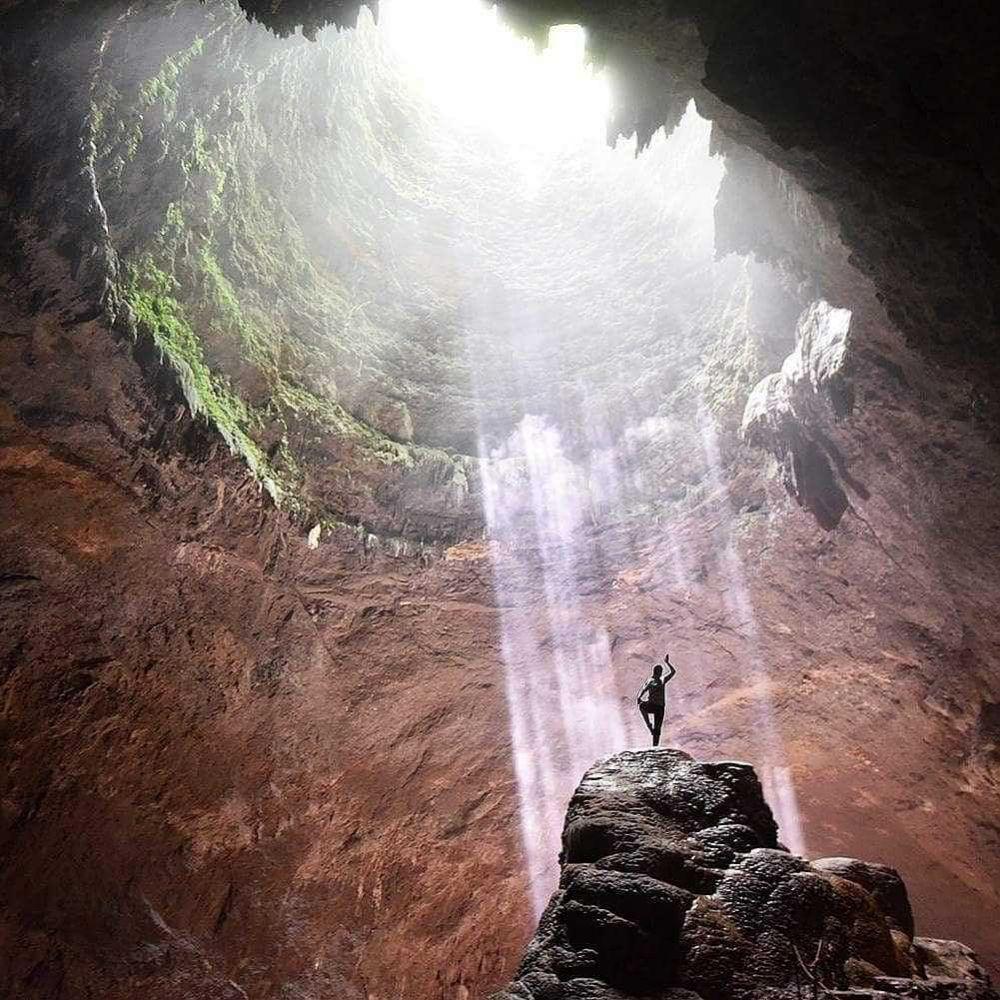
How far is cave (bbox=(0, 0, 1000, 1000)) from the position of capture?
15.5ft

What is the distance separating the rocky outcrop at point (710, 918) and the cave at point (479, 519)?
Answer: 0.10 feet

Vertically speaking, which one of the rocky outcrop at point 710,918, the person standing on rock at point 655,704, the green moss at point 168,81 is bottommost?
the rocky outcrop at point 710,918

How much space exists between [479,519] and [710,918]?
19.0 ft

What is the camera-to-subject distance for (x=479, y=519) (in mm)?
9250

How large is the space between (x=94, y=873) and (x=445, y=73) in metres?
13.1

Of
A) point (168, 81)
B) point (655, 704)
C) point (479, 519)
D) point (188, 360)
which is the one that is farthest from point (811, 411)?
point (168, 81)

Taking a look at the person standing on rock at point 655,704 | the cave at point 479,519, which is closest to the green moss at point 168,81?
the cave at point 479,519

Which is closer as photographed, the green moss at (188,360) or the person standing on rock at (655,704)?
the person standing on rock at (655,704)

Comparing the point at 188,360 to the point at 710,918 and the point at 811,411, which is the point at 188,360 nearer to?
the point at 811,411

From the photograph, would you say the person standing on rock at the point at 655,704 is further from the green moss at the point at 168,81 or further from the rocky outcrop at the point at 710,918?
the green moss at the point at 168,81

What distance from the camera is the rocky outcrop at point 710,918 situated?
12.1 feet

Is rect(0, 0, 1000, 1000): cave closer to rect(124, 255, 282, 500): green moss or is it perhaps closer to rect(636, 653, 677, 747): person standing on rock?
rect(124, 255, 282, 500): green moss

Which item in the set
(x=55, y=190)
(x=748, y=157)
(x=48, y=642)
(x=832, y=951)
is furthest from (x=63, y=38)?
(x=832, y=951)

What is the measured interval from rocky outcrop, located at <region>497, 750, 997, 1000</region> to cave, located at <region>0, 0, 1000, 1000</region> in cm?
3
